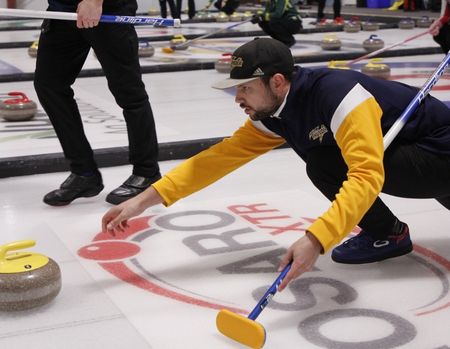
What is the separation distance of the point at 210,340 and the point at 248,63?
78cm

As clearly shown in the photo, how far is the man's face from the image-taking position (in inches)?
98.3

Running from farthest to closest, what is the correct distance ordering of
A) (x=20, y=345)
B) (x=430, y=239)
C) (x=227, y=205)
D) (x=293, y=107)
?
(x=227, y=205)
(x=430, y=239)
(x=293, y=107)
(x=20, y=345)

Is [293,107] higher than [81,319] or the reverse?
higher

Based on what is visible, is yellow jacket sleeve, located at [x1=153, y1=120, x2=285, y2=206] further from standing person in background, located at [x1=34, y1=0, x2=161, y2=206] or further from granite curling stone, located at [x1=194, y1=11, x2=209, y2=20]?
granite curling stone, located at [x1=194, y1=11, x2=209, y2=20]

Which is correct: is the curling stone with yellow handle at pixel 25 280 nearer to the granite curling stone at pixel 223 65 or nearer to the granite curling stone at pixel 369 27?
the granite curling stone at pixel 223 65

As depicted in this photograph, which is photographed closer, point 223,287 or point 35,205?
point 223,287

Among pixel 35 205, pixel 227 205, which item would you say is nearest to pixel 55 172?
pixel 35 205

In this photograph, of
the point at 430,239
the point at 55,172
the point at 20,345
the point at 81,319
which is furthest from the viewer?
the point at 55,172

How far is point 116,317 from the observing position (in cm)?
243

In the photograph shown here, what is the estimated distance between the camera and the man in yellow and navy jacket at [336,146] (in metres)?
2.31

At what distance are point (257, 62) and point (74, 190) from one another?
149 cm

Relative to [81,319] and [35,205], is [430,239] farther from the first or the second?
[35,205]

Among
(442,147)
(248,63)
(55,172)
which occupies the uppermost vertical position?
(248,63)

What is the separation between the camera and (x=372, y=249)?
283cm
